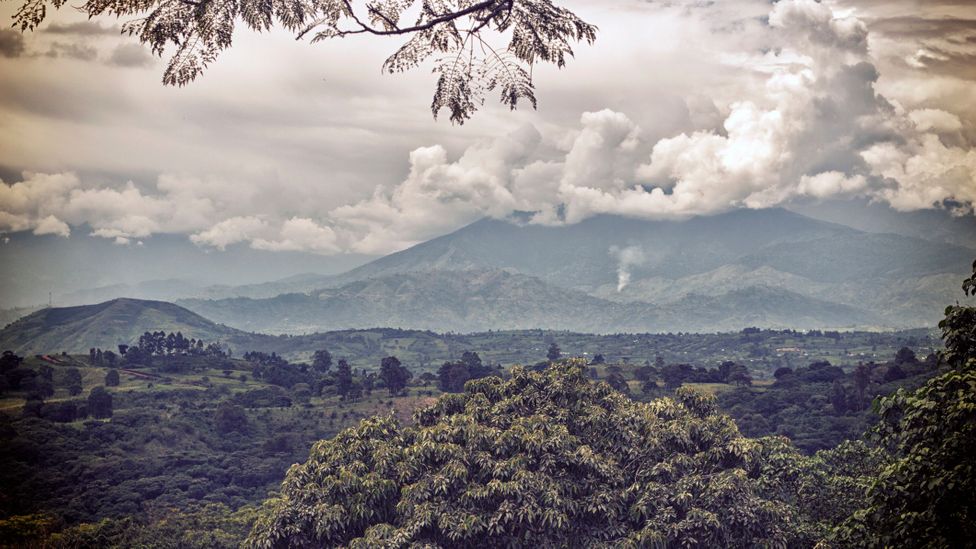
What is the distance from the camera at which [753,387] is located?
463 ft

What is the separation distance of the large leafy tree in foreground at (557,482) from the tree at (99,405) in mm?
107951

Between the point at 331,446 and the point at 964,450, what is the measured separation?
22561 millimetres

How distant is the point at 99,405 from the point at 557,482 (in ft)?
383

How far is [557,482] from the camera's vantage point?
26.5 m

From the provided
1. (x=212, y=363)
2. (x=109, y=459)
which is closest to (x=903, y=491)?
(x=109, y=459)

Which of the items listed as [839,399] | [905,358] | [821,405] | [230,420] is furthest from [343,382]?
[905,358]

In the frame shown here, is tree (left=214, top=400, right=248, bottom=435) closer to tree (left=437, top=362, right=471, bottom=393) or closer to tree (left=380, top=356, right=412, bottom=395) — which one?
tree (left=380, top=356, right=412, bottom=395)

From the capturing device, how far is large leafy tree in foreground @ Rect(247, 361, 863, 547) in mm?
25453

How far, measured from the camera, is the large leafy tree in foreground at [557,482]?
83.5 ft

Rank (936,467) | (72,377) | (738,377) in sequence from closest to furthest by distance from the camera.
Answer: (936,467)
(72,377)
(738,377)

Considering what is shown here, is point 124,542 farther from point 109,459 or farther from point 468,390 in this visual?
point 109,459

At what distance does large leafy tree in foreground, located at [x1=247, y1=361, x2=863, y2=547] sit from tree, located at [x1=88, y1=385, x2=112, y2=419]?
108m

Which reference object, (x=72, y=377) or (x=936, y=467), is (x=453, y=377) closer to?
(x=72, y=377)

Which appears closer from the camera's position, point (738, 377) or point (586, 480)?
point (586, 480)
